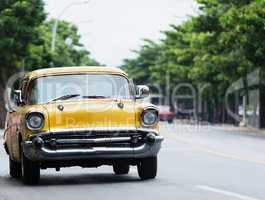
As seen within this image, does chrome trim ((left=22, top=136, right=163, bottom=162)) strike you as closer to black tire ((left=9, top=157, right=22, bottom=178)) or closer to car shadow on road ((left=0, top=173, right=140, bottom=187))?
car shadow on road ((left=0, top=173, right=140, bottom=187))

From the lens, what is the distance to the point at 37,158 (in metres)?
13.7

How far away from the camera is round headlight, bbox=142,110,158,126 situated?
14.1m

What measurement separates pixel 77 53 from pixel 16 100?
7398cm

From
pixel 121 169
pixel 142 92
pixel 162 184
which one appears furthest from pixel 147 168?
pixel 121 169

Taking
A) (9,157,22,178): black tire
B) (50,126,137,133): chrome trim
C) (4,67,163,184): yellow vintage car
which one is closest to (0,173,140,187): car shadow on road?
(9,157,22,178): black tire

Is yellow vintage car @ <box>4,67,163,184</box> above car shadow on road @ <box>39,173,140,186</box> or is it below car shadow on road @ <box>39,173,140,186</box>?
above

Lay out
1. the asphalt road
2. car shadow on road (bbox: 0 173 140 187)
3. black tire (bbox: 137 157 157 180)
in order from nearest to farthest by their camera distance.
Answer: the asphalt road, black tire (bbox: 137 157 157 180), car shadow on road (bbox: 0 173 140 187)

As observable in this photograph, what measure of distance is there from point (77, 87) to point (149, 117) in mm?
1580

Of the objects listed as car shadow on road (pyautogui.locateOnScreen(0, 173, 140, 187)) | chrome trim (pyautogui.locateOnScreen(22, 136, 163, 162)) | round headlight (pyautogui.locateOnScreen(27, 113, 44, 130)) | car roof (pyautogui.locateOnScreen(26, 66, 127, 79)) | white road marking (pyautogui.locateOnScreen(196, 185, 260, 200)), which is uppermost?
car roof (pyautogui.locateOnScreen(26, 66, 127, 79))

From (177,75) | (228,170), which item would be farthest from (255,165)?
(177,75)

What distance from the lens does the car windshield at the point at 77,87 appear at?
588 inches

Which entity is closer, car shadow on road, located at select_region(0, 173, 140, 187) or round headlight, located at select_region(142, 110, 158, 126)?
round headlight, located at select_region(142, 110, 158, 126)

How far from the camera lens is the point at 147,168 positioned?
575 inches

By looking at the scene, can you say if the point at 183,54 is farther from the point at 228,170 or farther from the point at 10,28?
the point at 228,170
